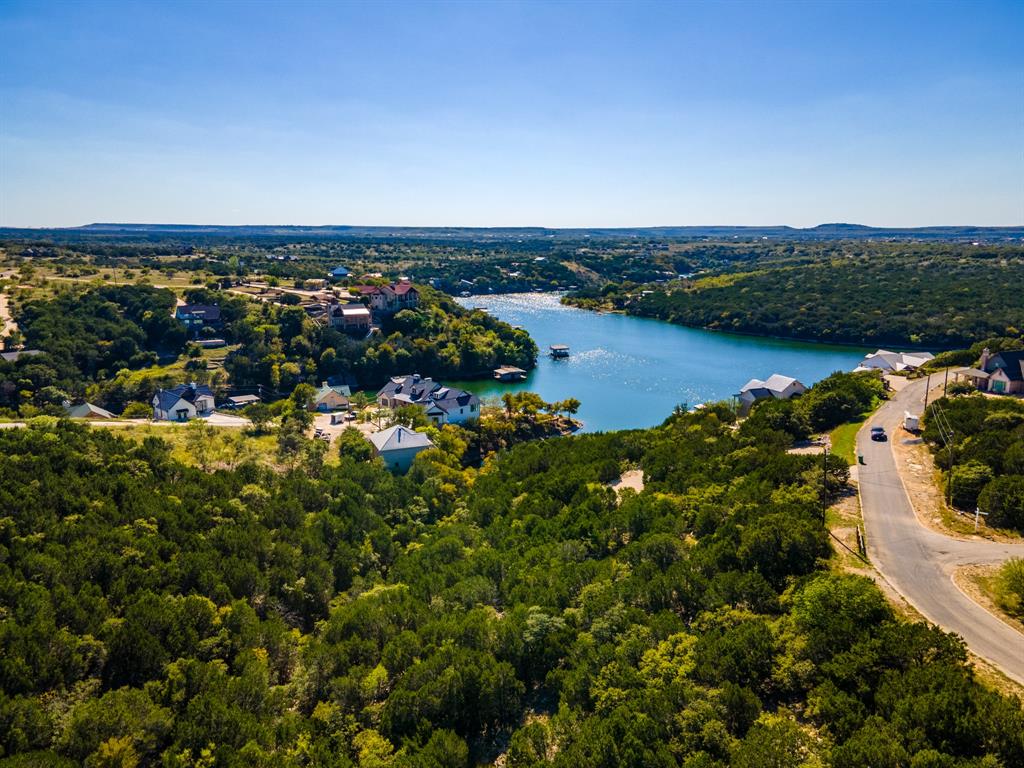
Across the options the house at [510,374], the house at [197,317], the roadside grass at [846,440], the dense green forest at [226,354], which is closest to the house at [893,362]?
the roadside grass at [846,440]

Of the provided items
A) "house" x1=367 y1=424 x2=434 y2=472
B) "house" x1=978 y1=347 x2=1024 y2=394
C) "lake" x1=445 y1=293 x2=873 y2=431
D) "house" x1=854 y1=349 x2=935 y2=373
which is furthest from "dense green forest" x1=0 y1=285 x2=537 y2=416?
"house" x1=978 y1=347 x2=1024 y2=394

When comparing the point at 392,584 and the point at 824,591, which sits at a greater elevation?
the point at 824,591

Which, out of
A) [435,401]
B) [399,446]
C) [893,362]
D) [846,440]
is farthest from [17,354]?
[893,362]

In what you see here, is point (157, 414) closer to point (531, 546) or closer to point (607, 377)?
point (531, 546)

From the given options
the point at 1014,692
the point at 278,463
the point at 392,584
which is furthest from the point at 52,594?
the point at 1014,692

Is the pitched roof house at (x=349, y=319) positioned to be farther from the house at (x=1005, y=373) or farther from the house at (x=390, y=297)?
the house at (x=1005, y=373)
